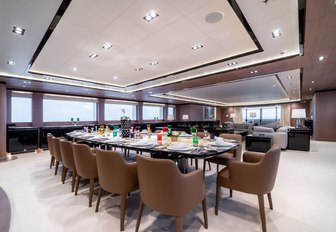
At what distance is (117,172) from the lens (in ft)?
5.77

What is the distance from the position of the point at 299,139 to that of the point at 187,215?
6.04m

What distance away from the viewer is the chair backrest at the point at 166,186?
1.37 m

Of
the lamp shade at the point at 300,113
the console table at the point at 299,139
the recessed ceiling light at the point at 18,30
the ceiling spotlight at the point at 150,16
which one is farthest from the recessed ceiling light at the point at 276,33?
the lamp shade at the point at 300,113

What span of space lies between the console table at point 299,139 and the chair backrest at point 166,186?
20.6ft

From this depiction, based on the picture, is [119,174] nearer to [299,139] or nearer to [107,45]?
[107,45]

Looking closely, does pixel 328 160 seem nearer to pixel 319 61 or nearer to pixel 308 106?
pixel 319 61

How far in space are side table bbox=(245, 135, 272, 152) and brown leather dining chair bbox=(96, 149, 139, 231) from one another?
511cm

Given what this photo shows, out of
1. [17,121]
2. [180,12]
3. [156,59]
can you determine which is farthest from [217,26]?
[17,121]

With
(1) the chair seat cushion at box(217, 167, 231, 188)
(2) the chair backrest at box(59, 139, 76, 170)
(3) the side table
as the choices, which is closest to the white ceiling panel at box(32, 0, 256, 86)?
(2) the chair backrest at box(59, 139, 76, 170)

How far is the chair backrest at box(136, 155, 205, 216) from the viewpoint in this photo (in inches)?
54.0

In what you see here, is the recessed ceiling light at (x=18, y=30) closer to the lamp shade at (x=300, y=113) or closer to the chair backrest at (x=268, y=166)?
the chair backrest at (x=268, y=166)

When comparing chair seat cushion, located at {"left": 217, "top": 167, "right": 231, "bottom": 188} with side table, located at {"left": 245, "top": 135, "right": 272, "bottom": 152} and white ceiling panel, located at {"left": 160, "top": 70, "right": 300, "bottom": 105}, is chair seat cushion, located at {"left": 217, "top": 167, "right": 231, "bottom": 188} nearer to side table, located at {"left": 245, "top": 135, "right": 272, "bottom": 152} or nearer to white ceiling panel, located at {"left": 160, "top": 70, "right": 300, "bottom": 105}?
side table, located at {"left": 245, "top": 135, "right": 272, "bottom": 152}

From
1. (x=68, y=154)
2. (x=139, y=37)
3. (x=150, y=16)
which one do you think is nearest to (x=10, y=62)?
(x=68, y=154)

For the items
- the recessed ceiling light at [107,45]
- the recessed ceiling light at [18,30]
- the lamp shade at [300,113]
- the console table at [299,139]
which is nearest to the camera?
the recessed ceiling light at [18,30]
